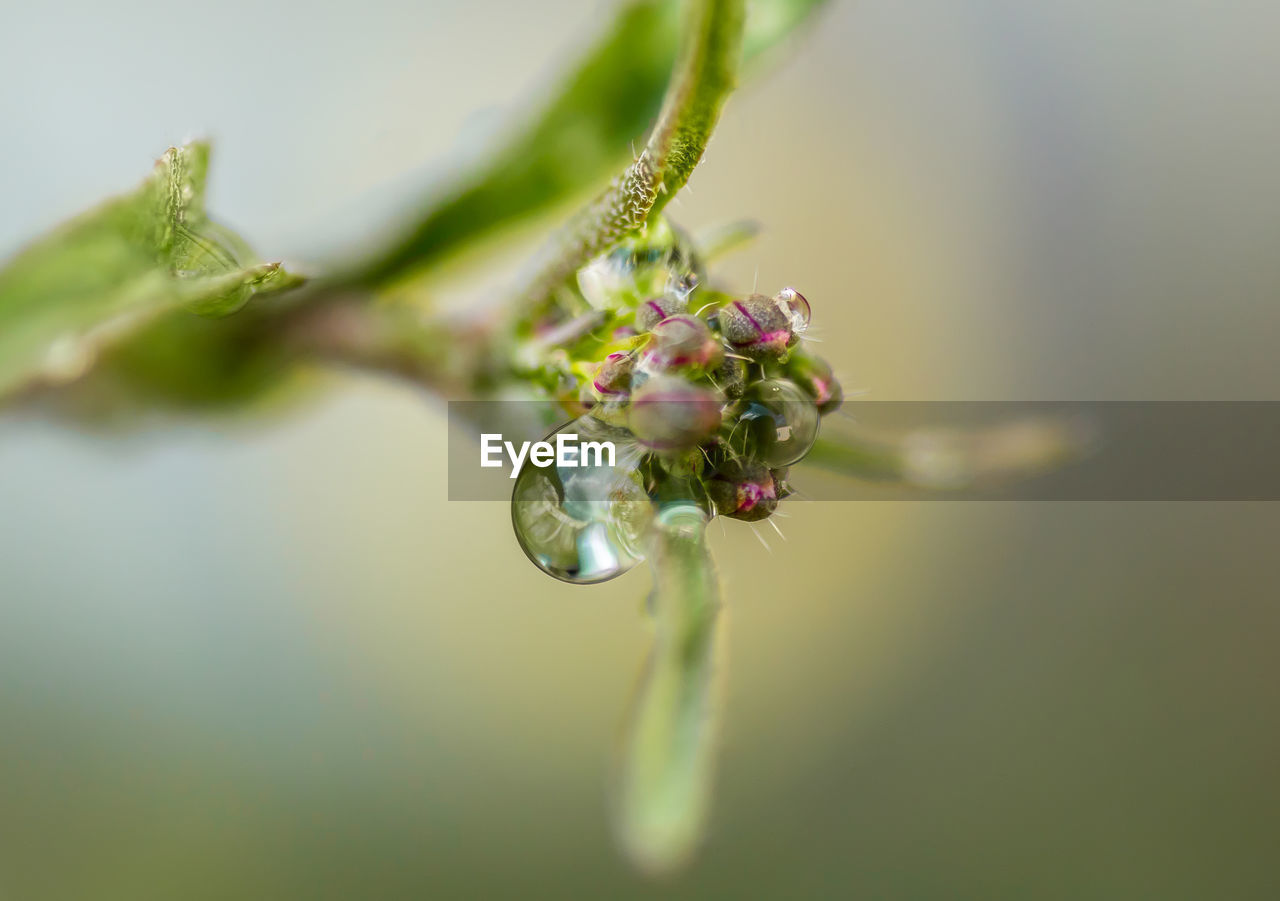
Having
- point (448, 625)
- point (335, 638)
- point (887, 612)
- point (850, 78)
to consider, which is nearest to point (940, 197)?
point (850, 78)

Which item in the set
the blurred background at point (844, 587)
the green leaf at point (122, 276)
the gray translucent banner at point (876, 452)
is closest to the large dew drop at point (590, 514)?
the gray translucent banner at point (876, 452)

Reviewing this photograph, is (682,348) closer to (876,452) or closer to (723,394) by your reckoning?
(723,394)

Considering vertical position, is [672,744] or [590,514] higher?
[590,514]

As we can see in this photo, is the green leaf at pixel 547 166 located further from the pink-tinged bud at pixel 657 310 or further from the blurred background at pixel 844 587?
the blurred background at pixel 844 587

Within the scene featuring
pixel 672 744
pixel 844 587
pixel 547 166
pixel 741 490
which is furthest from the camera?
pixel 844 587

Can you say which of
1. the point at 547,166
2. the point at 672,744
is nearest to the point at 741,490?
the point at 672,744

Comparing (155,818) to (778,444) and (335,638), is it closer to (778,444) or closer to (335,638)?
(335,638)
